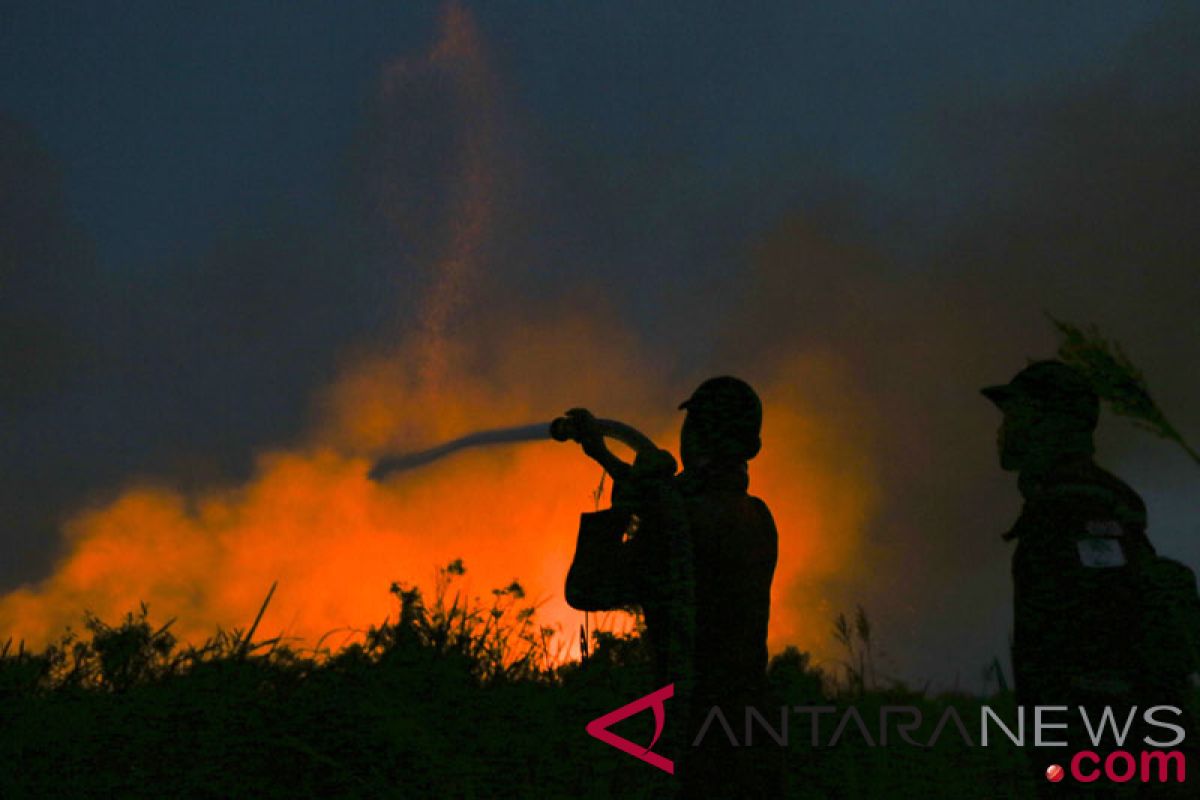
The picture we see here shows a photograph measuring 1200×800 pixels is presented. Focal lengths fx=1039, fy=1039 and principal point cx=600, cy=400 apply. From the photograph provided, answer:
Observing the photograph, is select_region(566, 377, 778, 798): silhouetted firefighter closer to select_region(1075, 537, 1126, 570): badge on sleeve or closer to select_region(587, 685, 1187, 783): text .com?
select_region(587, 685, 1187, 783): text .com

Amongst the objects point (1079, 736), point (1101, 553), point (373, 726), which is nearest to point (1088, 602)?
point (1101, 553)

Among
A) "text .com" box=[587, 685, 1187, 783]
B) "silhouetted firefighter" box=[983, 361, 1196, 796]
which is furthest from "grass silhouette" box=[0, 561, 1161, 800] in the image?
"silhouetted firefighter" box=[983, 361, 1196, 796]

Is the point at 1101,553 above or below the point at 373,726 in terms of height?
above

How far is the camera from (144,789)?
181 inches

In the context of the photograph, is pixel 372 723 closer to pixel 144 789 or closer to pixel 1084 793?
pixel 144 789

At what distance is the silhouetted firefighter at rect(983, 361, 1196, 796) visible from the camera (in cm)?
430

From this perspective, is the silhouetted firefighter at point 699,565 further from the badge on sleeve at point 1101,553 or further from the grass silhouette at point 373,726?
the badge on sleeve at point 1101,553

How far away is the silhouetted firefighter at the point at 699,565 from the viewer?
13.8 feet

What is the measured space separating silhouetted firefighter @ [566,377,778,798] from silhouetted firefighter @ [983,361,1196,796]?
1.14 metres

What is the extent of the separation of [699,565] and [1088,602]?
1642mm

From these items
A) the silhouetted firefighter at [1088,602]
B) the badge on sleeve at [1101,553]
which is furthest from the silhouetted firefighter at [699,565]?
the badge on sleeve at [1101,553]

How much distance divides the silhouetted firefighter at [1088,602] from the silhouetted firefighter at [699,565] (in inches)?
44.8

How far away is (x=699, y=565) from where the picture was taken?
177 inches

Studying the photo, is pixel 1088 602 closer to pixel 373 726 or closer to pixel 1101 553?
pixel 1101 553
